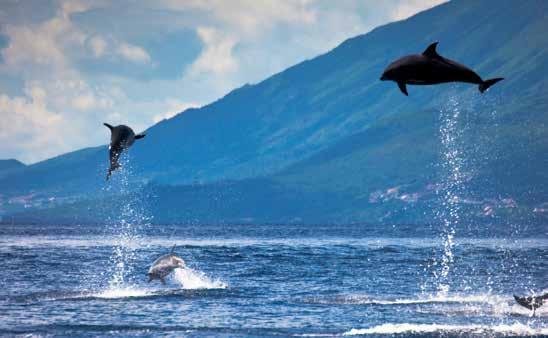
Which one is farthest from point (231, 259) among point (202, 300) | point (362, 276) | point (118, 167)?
point (118, 167)

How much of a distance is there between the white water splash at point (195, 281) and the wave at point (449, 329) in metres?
19.6

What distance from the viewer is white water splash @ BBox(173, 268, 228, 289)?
2315 inches

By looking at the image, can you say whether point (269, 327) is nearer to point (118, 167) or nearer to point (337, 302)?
point (337, 302)

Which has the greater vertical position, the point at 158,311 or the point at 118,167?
the point at 118,167

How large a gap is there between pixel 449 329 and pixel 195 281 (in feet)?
81.4

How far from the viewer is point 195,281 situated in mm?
61781

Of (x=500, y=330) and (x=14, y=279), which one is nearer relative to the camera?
(x=500, y=330)

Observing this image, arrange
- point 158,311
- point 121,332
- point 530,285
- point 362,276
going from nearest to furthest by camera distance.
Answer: point 121,332 → point 158,311 → point 530,285 → point 362,276

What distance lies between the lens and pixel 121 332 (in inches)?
1554

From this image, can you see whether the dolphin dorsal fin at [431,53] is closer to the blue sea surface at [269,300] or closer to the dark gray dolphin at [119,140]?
the dark gray dolphin at [119,140]

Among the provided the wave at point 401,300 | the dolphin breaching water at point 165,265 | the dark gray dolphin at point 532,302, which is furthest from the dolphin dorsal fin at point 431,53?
the wave at point 401,300

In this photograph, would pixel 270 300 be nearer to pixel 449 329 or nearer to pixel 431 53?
pixel 449 329

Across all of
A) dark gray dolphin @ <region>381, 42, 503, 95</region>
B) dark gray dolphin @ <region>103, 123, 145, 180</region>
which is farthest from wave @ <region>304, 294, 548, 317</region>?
dark gray dolphin @ <region>381, 42, 503, 95</region>

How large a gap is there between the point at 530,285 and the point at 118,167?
1624 inches
